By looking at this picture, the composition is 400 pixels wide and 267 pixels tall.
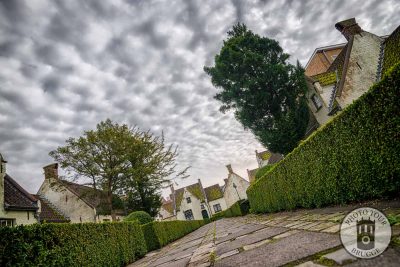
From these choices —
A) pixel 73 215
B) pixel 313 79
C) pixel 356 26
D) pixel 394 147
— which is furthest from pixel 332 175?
pixel 73 215

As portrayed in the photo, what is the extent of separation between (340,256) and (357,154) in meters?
→ 3.52

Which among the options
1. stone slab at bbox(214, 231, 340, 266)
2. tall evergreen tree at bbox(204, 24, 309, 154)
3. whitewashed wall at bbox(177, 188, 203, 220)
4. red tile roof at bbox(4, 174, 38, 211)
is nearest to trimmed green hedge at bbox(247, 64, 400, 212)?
stone slab at bbox(214, 231, 340, 266)

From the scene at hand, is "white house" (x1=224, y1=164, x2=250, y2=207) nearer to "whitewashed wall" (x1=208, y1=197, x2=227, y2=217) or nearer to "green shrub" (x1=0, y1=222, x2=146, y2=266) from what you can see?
"whitewashed wall" (x1=208, y1=197, x2=227, y2=217)

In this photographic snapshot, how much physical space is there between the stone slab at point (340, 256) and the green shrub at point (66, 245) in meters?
5.11

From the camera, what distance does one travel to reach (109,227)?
8617mm

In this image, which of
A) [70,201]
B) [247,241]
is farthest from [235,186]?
[247,241]

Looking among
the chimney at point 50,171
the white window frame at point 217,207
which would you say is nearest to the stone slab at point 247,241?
the chimney at point 50,171

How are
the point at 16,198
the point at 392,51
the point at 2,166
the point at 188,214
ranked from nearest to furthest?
the point at 392,51 < the point at 2,166 < the point at 16,198 < the point at 188,214

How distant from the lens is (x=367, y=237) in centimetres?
227

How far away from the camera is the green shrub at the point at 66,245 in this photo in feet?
14.8

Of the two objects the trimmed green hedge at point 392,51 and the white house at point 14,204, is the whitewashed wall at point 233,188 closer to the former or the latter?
the trimmed green hedge at point 392,51

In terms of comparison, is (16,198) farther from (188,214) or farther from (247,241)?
(188,214)

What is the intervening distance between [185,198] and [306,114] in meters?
42.5

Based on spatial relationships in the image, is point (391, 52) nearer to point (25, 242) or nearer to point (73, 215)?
point (25, 242)
